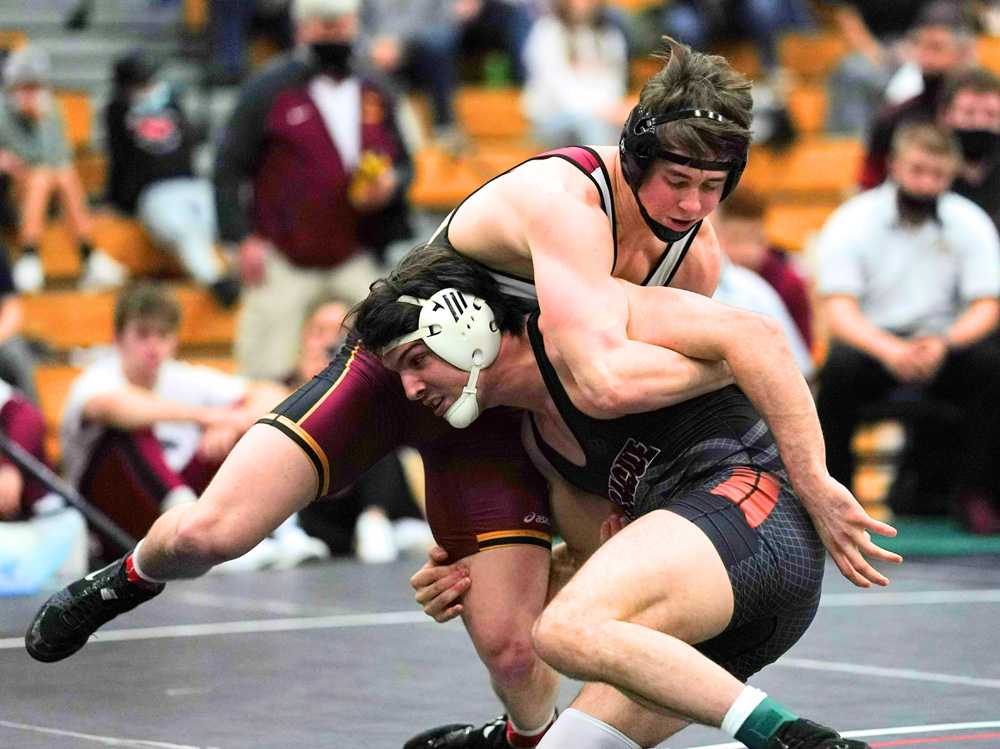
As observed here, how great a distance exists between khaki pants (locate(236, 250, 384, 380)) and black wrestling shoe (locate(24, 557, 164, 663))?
362cm

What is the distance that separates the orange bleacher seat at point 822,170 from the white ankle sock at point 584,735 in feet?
27.1

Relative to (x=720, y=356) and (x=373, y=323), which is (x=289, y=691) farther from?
(x=720, y=356)

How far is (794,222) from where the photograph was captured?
1141 cm

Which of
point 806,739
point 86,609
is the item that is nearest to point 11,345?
point 86,609

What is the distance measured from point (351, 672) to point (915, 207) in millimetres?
3579

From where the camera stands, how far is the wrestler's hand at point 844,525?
370 centimetres

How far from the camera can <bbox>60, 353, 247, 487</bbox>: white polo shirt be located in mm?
7121

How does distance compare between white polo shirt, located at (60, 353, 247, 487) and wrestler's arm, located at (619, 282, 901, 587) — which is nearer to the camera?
wrestler's arm, located at (619, 282, 901, 587)

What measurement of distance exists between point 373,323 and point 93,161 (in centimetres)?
645

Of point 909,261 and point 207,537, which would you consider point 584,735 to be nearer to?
point 207,537

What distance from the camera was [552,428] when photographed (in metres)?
4.19

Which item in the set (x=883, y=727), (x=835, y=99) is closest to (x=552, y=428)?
(x=883, y=727)

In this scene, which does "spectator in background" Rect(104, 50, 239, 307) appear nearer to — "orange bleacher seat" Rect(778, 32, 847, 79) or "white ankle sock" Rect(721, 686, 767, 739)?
"orange bleacher seat" Rect(778, 32, 847, 79)

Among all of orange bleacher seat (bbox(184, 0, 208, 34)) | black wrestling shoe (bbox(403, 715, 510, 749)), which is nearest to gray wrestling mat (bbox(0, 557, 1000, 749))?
black wrestling shoe (bbox(403, 715, 510, 749))
